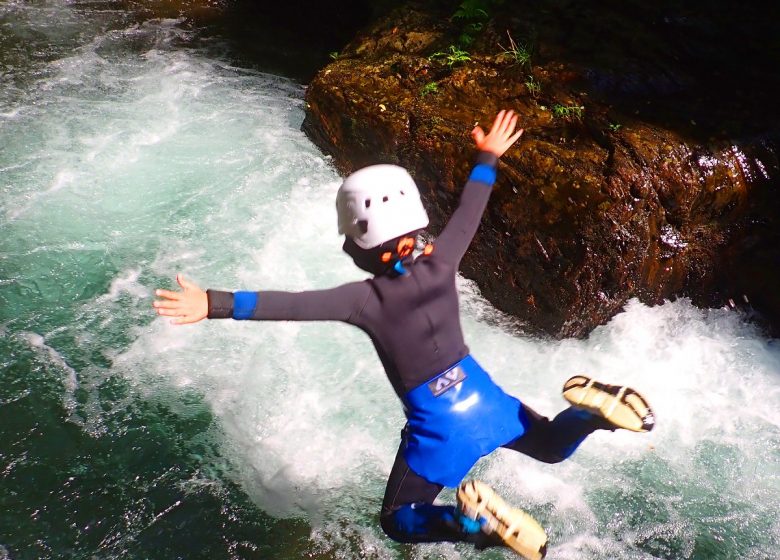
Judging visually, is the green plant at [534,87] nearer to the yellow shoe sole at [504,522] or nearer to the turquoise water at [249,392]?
the turquoise water at [249,392]

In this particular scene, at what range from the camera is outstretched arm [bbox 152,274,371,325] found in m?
2.39

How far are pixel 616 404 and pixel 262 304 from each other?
1637 millimetres

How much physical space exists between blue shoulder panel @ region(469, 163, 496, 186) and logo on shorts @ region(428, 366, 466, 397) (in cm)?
102

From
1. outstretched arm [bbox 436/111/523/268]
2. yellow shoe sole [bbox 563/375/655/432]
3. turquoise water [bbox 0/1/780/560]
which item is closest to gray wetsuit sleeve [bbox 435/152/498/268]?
outstretched arm [bbox 436/111/523/268]

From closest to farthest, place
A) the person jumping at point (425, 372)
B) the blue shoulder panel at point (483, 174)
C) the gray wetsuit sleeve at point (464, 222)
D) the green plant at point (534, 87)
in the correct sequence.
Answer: the person jumping at point (425, 372) → the gray wetsuit sleeve at point (464, 222) → the blue shoulder panel at point (483, 174) → the green plant at point (534, 87)

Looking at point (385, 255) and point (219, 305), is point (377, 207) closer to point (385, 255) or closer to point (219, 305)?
point (385, 255)

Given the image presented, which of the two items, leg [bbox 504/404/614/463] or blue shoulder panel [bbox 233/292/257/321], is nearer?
blue shoulder panel [bbox 233/292/257/321]

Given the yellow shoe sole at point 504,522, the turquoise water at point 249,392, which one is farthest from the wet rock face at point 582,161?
the yellow shoe sole at point 504,522

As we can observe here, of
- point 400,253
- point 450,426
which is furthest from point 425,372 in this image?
point 400,253

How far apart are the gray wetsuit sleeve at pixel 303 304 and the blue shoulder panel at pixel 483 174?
0.91 m

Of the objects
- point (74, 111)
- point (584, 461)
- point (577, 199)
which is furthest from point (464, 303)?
point (74, 111)

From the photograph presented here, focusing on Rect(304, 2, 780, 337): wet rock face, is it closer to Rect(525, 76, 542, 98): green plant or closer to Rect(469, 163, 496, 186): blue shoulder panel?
Rect(525, 76, 542, 98): green plant

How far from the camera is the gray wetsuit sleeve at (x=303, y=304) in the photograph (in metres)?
2.44

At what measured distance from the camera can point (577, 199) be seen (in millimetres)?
4242
